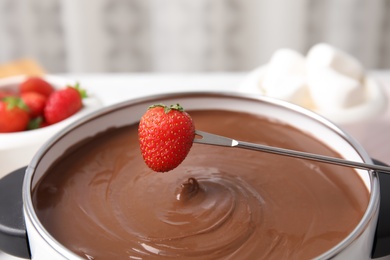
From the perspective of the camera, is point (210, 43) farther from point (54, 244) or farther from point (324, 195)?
point (54, 244)

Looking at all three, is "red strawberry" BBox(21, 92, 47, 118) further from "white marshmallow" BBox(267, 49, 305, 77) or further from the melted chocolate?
"white marshmallow" BBox(267, 49, 305, 77)

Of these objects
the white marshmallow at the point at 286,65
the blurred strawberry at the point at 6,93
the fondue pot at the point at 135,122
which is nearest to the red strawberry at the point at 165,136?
the fondue pot at the point at 135,122

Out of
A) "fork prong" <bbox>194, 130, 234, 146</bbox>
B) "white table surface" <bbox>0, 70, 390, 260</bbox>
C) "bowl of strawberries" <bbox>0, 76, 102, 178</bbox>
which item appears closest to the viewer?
"fork prong" <bbox>194, 130, 234, 146</bbox>

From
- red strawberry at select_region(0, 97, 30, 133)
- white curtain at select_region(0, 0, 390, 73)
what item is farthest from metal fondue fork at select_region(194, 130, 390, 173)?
white curtain at select_region(0, 0, 390, 73)

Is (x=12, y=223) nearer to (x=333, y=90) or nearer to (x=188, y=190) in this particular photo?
(x=188, y=190)

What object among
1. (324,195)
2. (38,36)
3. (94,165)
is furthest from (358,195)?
(38,36)
